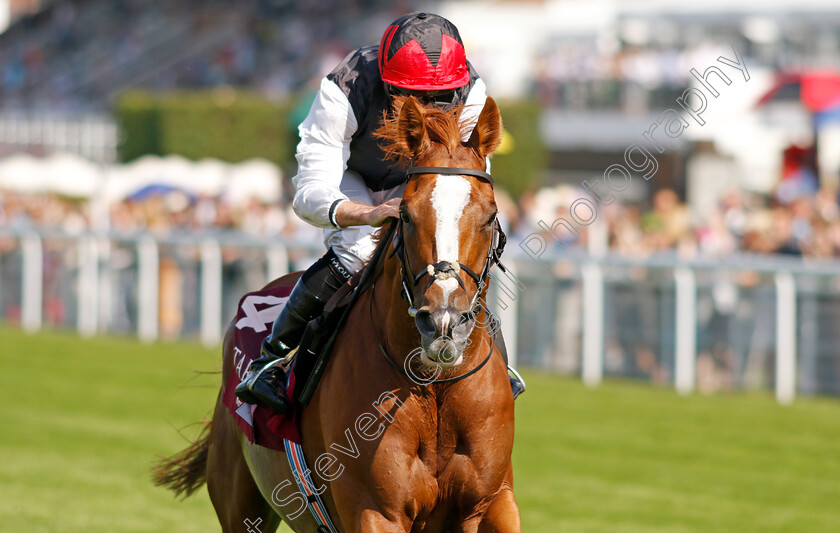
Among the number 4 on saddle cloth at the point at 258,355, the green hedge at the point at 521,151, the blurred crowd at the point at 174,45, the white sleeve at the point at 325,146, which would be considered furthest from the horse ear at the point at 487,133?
the blurred crowd at the point at 174,45

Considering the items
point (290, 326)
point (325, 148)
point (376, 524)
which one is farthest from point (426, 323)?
point (290, 326)

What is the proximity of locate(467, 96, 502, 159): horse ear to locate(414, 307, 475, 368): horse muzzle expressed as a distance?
2.00 ft

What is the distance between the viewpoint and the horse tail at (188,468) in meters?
5.31

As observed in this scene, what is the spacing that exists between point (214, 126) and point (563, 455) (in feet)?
58.7

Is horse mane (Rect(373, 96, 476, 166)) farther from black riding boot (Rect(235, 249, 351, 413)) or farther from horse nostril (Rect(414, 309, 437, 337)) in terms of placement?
black riding boot (Rect(235, 249, 351, 413))

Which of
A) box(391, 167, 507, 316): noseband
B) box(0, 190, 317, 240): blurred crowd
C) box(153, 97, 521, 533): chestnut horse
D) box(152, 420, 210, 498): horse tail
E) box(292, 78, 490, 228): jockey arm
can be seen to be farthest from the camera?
box(0, 190, 317, 240): blurred crowd

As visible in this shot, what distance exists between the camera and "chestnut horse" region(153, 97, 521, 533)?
3195 millimetres

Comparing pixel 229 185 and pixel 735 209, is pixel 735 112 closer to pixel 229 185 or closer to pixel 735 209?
pixel 735 209

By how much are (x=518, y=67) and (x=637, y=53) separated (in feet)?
20.7

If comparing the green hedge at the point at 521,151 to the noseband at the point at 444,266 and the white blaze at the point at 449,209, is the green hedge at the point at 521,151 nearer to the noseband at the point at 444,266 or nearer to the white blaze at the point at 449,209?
the noseband at the point at 444,266

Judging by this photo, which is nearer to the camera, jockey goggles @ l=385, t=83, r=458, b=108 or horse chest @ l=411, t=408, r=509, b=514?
horse chest @ l=411, t=408, r=509, b=514

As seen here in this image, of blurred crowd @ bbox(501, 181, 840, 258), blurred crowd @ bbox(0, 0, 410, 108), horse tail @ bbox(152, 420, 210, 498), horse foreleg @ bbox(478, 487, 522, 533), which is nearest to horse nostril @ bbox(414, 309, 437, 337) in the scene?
horse foreleg @ bbox(478, 487, 522, 533)

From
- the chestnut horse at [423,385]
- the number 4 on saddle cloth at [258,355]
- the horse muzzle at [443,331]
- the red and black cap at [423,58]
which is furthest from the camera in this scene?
the number 4 on saddle cloth at [258,355]

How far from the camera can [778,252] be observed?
34.9ft
